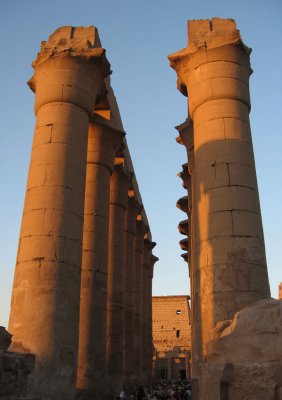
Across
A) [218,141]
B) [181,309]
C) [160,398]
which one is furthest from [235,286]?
[181,309]

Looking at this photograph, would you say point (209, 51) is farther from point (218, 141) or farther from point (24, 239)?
point (24, 239)

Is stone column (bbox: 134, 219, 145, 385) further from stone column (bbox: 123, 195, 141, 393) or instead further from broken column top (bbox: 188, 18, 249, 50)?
broken column top (bbox: 188, 18, 249, 50)

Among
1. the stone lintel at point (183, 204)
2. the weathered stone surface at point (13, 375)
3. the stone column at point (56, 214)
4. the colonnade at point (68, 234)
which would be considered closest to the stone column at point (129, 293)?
the stone lintel at point (183, 204)

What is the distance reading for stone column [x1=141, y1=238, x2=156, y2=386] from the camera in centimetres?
Result: 2603

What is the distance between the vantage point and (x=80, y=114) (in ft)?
36.7

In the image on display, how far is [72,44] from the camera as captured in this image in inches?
464

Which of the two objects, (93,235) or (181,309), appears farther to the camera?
(181,309)

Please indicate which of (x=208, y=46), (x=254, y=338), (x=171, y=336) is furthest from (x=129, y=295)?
(x=171, y=336)

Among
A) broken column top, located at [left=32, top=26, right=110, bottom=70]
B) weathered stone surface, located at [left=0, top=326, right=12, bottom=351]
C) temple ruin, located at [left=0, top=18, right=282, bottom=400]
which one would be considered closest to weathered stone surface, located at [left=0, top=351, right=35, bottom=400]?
temple ruin, located at [left=0, top=18, right=282, bottom=400]

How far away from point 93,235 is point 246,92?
6.12 meters

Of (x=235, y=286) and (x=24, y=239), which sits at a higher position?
(x=24, y=239)

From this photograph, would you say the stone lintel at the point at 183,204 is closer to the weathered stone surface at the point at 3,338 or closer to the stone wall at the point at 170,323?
the weathered stone surface at the point at 3,338

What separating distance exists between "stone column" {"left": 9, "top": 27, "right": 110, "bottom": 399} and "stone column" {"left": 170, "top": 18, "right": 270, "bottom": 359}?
273 centimetres

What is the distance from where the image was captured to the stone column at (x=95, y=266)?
1206 centimetres
